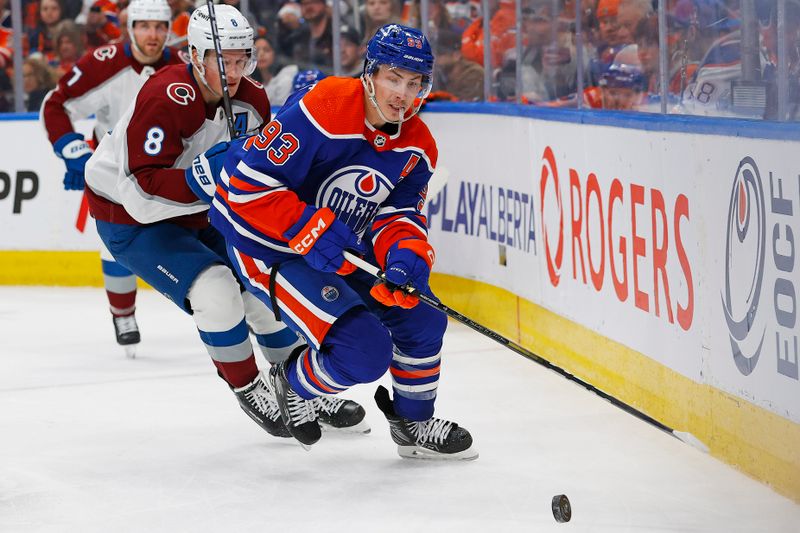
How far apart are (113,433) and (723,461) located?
169 cm

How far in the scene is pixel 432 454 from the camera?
10.8ft

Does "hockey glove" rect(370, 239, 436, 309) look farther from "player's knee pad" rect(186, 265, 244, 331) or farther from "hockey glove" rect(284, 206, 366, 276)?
"player's knee pad" rect(186, 265, 244, 331)

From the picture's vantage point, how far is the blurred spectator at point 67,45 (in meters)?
6.45

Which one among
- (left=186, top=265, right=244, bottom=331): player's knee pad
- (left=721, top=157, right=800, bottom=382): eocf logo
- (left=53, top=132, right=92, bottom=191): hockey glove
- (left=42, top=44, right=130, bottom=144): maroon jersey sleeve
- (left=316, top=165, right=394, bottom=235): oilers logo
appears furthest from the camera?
(left=42, top=44, right=130, bottom=144): maroon jersey sleeve

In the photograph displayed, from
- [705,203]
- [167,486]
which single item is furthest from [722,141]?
[167,486]

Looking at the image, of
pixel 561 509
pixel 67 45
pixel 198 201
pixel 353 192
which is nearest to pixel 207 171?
pixel 198 201

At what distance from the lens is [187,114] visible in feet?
11.6

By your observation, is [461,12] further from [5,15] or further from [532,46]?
[5,15]

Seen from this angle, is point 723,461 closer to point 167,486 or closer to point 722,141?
point 722,141

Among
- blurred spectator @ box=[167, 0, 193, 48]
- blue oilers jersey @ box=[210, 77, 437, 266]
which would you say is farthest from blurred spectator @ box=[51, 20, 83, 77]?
blue oilers jersey @ box=[210, 77, 437, 266]

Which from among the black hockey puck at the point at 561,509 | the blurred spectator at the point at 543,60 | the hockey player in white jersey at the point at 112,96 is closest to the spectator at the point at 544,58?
the blurred spectator at the point at 543,60

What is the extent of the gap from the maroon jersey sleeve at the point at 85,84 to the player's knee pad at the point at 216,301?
1.91 metres

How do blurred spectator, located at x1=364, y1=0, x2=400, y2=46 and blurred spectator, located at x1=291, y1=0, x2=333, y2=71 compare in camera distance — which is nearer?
blurred spectator, located at x1=364, y1=0, x2=400, y2=46

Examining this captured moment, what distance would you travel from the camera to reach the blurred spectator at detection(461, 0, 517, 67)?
5259 mm
